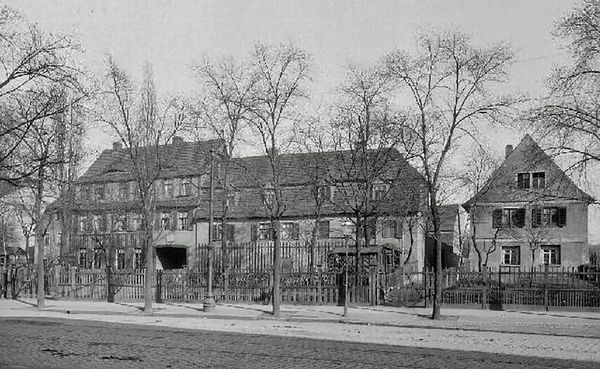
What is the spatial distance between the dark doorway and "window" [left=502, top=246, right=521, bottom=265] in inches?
999

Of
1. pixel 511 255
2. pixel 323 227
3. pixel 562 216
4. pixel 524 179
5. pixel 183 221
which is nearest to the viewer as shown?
pixel 562 216

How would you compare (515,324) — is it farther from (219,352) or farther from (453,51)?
(219,352)

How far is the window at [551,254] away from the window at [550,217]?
172cm

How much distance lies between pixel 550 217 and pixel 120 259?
33.4 m

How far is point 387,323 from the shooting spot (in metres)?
20.5

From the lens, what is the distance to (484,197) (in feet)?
162

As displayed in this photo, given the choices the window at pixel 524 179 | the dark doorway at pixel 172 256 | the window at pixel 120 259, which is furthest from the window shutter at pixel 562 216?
the window at pixel 120 259

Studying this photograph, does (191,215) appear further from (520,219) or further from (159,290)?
(159,290)

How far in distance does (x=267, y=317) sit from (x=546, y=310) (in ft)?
A: 32.6

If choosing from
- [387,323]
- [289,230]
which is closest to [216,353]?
[387,323]

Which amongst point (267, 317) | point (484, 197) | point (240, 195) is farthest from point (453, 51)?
point (240, 195)

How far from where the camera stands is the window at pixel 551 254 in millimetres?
48562

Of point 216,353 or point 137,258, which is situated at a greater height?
point 216,353

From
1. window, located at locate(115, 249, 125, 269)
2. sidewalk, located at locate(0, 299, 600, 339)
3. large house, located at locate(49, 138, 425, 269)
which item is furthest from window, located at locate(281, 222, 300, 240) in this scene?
sidewalk, located at locate(0, 299, 600, 339)
